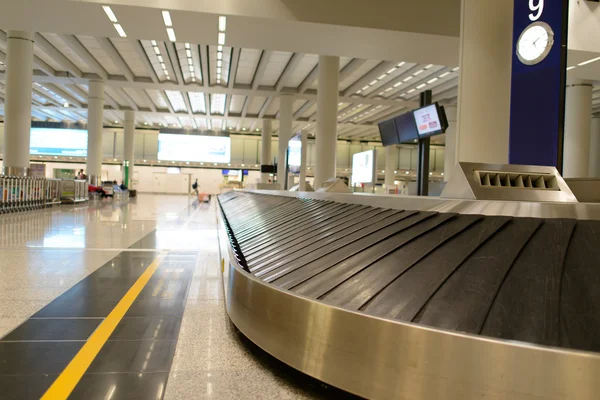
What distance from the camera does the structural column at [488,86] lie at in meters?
6.61

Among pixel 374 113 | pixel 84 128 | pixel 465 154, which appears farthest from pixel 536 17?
pixel 84 128

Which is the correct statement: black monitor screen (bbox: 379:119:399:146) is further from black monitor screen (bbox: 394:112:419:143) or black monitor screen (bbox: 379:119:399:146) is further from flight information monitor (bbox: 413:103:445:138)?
flight information monitor (bbox: 413:103:445:138)

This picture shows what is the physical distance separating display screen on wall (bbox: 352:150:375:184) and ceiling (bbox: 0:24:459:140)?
142 inches

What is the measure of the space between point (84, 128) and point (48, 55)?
1908 centimetres

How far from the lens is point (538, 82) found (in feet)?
19.9

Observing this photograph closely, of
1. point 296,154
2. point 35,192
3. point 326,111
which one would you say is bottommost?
point 35,192

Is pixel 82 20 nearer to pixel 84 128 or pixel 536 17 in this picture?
pixel 536 17

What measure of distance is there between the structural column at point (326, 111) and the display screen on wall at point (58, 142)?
28.0 m

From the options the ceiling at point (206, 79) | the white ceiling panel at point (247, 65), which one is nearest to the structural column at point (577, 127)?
the ceiling at point (206, 79)

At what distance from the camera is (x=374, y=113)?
97.3ft

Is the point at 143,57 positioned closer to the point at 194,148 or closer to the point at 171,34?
the point at 171,34

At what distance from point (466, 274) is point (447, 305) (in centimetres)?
23

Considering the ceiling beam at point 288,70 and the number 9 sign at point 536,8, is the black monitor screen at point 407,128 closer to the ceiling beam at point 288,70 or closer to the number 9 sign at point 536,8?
the number 9 sign at point 536,8

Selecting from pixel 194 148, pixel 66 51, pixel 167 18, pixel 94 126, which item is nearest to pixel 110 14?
pixel 167 18
